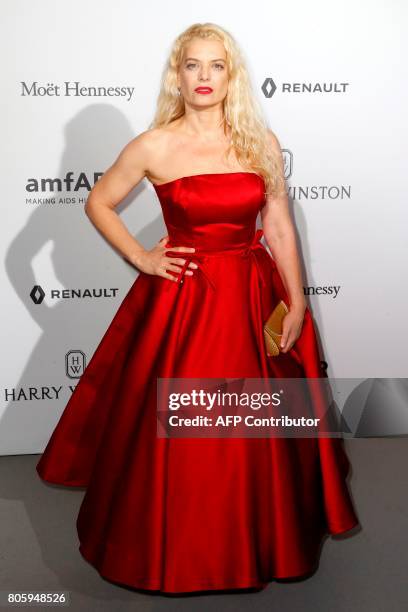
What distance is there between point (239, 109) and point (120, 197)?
0.53m

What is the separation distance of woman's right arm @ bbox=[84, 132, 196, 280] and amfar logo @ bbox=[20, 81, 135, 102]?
2.20 feet

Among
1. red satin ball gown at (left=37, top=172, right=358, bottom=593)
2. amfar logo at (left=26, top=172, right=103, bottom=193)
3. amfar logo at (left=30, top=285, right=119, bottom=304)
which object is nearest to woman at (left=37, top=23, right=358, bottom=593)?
red satin ball gown at (left=37, top=172, right=358, bottom=593)

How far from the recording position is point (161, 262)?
2549 millimetres

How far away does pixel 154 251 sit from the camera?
103 inches

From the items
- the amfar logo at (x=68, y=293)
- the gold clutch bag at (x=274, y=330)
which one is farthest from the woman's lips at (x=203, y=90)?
the amfar logo at (x=68, y=293)

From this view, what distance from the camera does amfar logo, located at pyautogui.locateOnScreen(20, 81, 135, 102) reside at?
3207 mm

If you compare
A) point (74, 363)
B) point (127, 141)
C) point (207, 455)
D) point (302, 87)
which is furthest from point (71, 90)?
point (207, 455)

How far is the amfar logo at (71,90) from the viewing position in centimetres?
321

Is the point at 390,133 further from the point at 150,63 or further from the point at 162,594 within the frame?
the point at 162,594

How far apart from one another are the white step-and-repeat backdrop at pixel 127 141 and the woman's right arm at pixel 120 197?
2.13 ft

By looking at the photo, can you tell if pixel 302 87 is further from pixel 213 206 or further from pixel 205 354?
pixel 205 354

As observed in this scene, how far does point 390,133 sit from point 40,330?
180 centimetres

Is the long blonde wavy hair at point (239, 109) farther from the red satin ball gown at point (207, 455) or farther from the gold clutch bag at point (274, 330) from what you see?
the gold clutch bag at point (274, 330)

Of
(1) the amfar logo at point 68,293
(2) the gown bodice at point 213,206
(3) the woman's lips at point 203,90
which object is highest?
(3) the woman's lips at point 203,90
